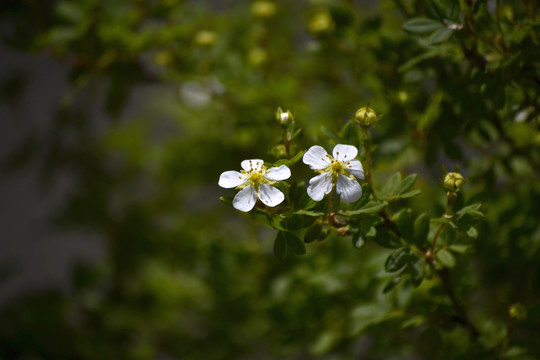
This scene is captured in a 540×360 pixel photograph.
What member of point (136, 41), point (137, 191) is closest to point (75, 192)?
point (137, 191)

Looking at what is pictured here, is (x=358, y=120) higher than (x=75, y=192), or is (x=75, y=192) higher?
(x=75, y=192)

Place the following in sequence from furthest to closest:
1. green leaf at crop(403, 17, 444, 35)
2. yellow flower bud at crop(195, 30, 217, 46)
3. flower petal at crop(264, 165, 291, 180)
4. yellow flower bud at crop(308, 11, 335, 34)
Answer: yellow flower bud at crop(195, 30, 217, 46), yellow flower bud at crop(308, 11, 335, 34), green leaf at crop(403, 17, 444, 35), flower petal at crop(264, 165, 291, 180)

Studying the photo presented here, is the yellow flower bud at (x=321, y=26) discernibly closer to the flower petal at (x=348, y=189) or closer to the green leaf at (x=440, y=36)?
the green leaf at (x=440, y=36)

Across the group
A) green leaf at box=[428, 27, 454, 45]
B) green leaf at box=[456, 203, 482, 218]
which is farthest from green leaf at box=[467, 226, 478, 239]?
green leaf at box=[428, 27, 454, 45]

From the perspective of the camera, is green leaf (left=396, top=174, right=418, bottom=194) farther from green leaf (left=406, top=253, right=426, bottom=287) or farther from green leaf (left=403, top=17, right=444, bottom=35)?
green leaf (left=403, top=17, right=444, bottom=35)

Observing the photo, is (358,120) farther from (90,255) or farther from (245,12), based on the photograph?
(90,255)
